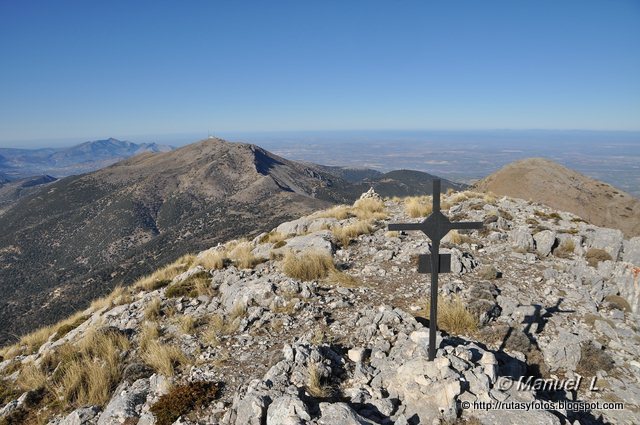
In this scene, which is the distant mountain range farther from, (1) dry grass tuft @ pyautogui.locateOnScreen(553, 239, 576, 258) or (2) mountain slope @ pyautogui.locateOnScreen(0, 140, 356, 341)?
(1) dry grass tuft @ pyautogui.locateOnScreen(553, 239, 576, 258)

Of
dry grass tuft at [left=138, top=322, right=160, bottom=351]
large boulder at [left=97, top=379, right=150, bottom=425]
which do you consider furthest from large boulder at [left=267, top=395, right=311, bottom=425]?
dry grass tuft at [left=138, top=322, right=160, bottom=351]

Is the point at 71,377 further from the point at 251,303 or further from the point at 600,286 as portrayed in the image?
the point at 600,286

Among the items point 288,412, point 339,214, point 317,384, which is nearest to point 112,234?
point 339,214

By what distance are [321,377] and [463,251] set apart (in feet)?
30.2

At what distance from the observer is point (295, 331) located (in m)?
9.02

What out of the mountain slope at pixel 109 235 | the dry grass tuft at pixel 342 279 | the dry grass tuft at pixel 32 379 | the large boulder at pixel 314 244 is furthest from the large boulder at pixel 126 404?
the mountain slope at pixel 109 235

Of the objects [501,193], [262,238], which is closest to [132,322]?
[262,238]

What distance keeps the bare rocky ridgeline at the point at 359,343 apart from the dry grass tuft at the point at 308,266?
0.60 ft

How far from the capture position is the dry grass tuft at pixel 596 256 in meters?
12.9

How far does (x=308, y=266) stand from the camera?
40.4 ft

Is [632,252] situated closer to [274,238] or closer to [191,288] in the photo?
[274,238]

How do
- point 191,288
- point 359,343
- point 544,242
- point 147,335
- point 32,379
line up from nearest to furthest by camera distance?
point 359,343 < point 32,379 < point 147,335 < point 191,288 < point 544,242

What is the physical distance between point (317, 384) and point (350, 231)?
10.2 meters

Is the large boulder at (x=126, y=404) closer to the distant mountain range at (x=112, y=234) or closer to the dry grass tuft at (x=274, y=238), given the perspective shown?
the dry grass tuft at (x=274, y=238)
